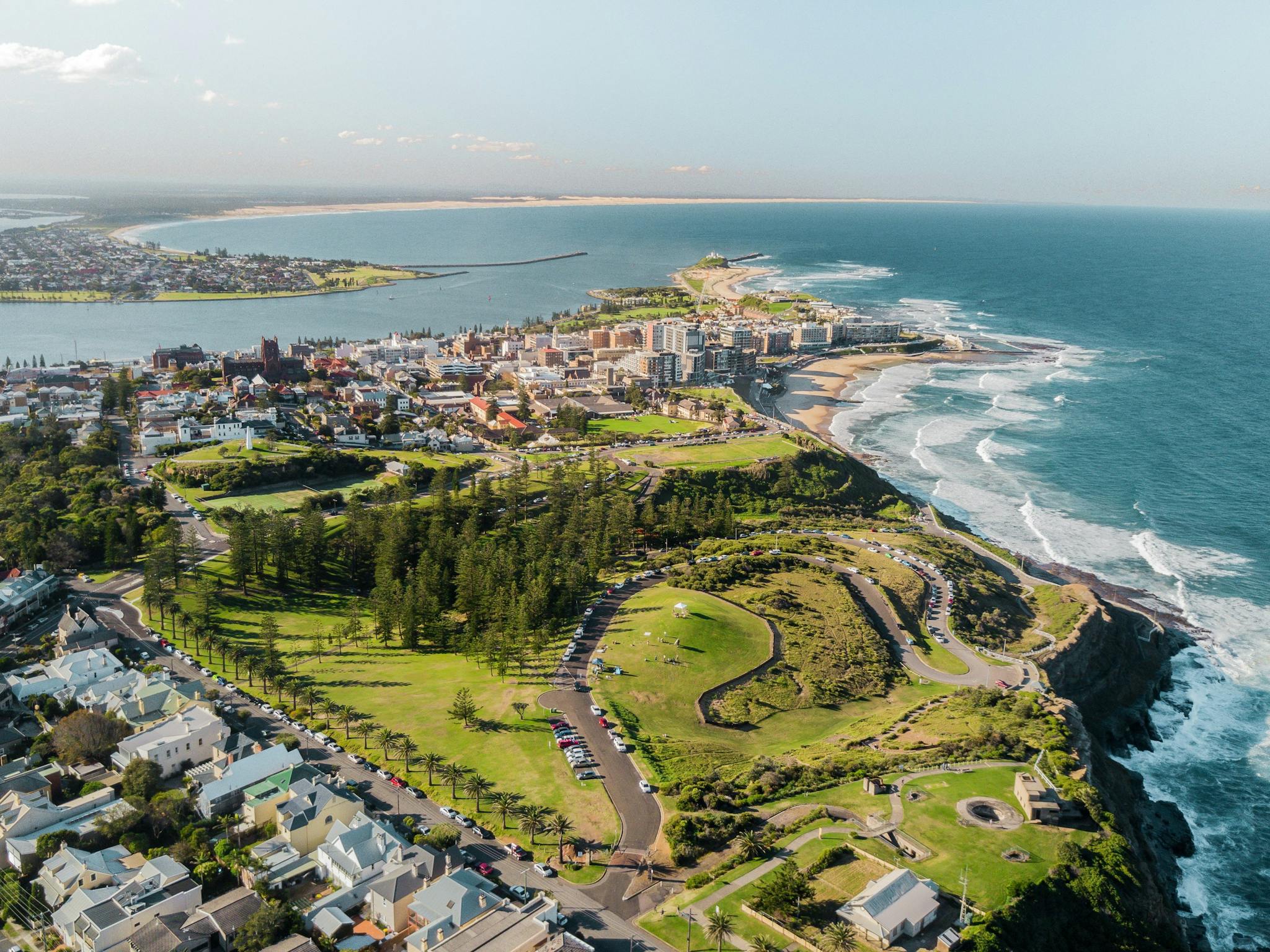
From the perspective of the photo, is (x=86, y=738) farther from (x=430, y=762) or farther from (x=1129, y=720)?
(x=1129, y=720)

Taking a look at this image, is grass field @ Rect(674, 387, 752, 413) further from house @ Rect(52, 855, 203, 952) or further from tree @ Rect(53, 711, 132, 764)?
house @ Rect(52, 855, 203, 952)

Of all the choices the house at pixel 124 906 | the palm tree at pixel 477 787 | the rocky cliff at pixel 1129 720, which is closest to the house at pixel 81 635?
the house at pixel 124 906

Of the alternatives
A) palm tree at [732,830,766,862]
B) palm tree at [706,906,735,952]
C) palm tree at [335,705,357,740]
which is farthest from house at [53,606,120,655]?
palm tree at [706,906,735,952]

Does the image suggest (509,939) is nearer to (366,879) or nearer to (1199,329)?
(366,879)

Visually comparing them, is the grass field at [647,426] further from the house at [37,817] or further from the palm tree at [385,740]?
the house at [37,817]

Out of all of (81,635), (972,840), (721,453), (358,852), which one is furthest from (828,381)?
(358,852)

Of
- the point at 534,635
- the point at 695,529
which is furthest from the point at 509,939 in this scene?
the point at 695,529
